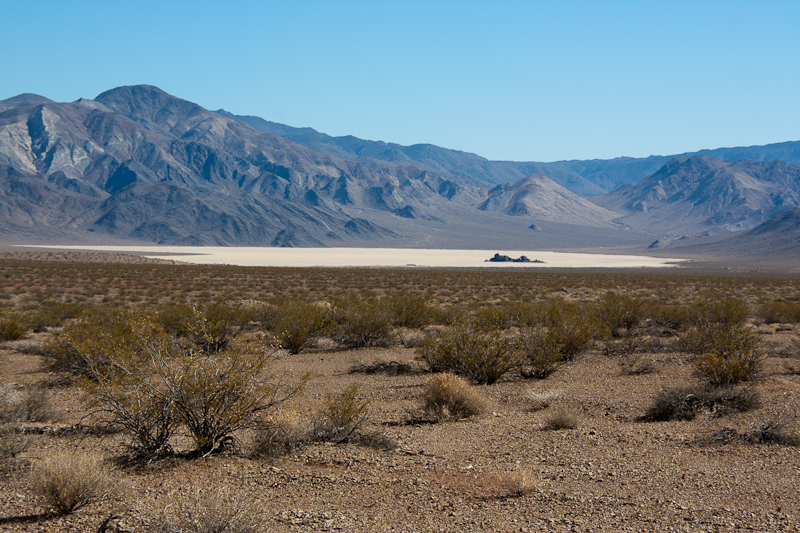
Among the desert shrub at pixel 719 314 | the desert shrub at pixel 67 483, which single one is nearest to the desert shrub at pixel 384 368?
the desert shrub at pixel 67 483

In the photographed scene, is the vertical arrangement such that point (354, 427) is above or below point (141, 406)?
below

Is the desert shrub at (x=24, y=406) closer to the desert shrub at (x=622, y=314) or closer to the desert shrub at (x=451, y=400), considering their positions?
the desert shrub at (x=451, y=400)

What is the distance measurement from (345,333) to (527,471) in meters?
11.5

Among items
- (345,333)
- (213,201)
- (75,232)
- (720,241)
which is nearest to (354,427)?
(345,333)

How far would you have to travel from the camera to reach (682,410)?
9.62 m

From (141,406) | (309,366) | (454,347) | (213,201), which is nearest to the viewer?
(141,406)

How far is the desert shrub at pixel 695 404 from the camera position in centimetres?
963

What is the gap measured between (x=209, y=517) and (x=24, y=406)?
219 inches

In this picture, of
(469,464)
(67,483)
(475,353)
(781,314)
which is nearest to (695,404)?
(475,353)

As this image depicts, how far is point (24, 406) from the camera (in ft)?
30.1

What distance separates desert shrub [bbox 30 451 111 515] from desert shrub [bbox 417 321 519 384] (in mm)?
7700

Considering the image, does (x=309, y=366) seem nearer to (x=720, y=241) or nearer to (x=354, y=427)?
(x=354, y=427)

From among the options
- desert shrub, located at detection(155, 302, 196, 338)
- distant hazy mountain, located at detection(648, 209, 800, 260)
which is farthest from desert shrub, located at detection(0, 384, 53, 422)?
distant hazy mountain, located at detection(648, 209, 800, 260)

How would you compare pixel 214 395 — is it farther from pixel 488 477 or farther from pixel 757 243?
pixel 757 243
